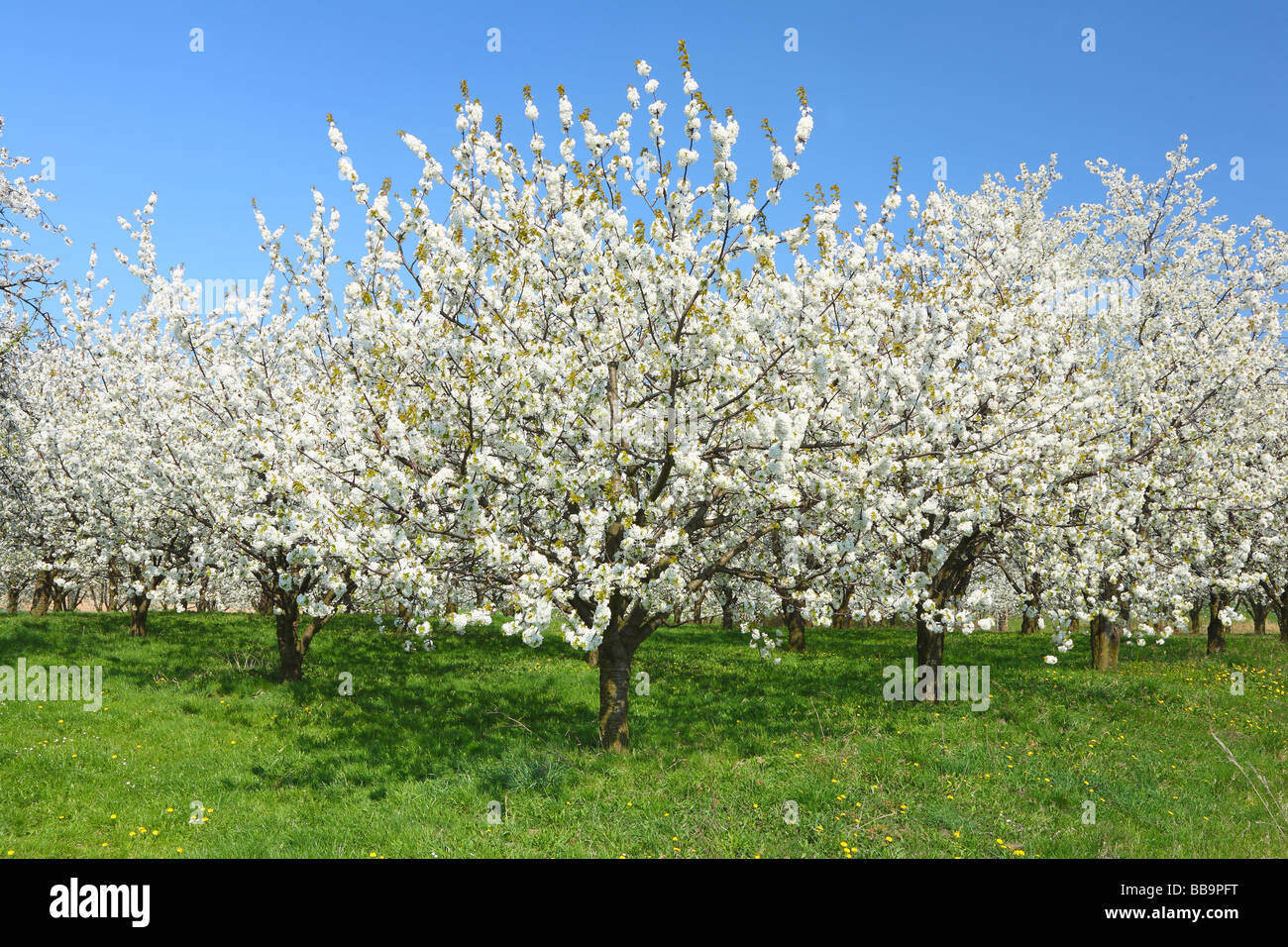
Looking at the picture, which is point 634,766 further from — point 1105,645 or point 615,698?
point 1105,645

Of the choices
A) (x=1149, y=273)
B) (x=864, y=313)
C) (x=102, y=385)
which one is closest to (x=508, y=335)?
(x=864, y=313)

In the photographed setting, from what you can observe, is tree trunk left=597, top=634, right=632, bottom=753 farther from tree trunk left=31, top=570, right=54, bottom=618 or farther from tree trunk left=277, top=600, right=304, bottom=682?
tree trunk left=31, top=570, right=54, bottom=618

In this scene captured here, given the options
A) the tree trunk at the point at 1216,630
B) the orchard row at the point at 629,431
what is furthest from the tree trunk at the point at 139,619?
the tree trunk at the point at 1216,630

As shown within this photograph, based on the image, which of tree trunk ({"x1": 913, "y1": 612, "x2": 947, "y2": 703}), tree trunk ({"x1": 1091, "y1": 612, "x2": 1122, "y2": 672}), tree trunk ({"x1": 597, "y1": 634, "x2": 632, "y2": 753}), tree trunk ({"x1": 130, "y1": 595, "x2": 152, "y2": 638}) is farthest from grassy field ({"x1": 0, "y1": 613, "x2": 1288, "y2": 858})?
tree trunk ({"x1": 130, "y1": 595, "x2": 152, "y2": 638})

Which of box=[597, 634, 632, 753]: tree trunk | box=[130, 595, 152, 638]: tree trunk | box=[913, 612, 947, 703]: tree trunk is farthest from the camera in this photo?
box=[130, 595, 152, 638]: tree trunk

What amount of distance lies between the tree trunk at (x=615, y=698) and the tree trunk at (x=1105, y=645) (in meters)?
13.5

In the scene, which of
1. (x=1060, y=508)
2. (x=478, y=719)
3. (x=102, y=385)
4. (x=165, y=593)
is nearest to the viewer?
(x=1060, y=508)

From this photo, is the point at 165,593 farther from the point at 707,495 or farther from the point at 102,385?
the point at 707,495

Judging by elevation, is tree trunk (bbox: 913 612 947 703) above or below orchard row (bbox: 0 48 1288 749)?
below

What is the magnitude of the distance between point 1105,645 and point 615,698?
14055mm

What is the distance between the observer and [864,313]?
9312 millimetres

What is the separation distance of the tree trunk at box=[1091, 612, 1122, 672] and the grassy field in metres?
0.86

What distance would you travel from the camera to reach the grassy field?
845cm
